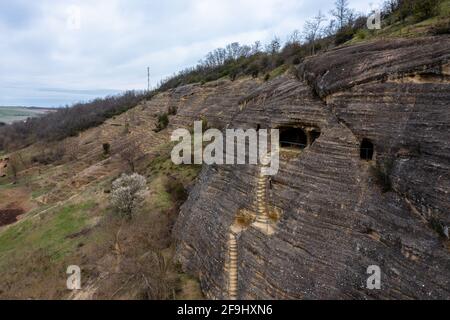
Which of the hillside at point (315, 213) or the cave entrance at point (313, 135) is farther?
the cave entrance at point (313, 135)

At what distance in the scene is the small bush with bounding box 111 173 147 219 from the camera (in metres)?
21.4

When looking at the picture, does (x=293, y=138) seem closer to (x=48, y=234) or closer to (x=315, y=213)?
(x=315, y=213)

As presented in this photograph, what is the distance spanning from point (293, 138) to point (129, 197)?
1235 cm

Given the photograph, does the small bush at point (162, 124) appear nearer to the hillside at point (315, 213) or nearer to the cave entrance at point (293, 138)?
the hillside at point (315, 213)

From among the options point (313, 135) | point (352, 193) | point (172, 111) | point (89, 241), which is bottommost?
point (89, 241)

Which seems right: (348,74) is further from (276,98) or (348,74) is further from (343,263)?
(343,263)

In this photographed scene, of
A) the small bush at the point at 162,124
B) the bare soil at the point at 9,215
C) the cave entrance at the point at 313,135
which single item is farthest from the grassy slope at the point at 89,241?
the small bush at the point at 162,124

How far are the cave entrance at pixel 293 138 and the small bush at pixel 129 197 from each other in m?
12.0

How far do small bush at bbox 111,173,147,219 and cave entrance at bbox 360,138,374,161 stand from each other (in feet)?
50.2

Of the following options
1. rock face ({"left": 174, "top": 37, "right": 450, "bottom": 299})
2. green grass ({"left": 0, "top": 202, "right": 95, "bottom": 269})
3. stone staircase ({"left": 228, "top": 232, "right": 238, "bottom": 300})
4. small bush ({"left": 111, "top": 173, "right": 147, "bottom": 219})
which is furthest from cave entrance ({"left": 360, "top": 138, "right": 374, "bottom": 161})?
green grass ({"left": 0, "top": 202, "right": 95, "bottom": 269})

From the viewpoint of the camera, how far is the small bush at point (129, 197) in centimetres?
2141

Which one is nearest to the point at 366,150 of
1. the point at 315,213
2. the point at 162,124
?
the point at 315,213

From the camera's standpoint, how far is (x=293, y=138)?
535 inches
